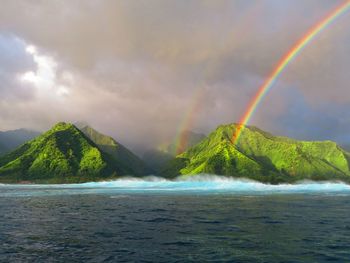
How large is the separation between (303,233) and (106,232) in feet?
97.2

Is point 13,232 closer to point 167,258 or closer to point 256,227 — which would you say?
point 167,258

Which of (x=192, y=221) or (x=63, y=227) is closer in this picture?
(x=63, y=227)

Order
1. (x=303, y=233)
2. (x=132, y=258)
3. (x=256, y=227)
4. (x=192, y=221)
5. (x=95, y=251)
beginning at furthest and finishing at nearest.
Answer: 1. (x=192, y=221)
2. (x=256, y=227)
3. (x=303, y=233)
4. (x=95, y=251)
5. (x=132, y=258)

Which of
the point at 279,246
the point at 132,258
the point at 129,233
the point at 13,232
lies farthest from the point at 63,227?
the point at 279,246

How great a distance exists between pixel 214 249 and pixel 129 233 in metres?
17.3

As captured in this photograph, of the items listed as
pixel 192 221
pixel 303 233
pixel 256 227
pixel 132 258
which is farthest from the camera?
pixel 192 221

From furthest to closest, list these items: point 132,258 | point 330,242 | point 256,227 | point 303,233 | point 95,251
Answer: point 256,227 → point 303,233 → point 330,242 → point 95,251 → point 132,258

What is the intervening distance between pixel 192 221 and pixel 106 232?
64.9 feet

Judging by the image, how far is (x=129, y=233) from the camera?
55.7m

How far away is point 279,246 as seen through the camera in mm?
44781

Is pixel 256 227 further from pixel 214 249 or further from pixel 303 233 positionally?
pixel 214 249

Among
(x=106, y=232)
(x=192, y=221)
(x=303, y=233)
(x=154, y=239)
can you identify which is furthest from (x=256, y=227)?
(x=106, y=232)

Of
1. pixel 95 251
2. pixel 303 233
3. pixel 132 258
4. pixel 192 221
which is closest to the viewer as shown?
pixel 132 258

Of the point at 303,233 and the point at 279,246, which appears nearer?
the point at 279,246
